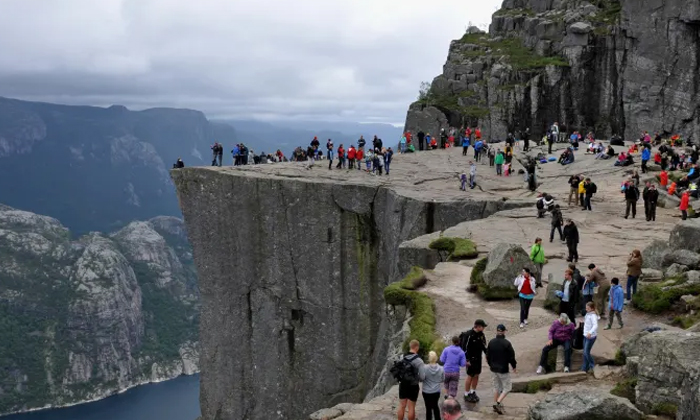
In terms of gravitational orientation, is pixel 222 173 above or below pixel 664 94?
below

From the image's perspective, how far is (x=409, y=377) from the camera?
54.1 ft

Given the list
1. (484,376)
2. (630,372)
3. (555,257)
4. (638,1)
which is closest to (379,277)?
(555,257)

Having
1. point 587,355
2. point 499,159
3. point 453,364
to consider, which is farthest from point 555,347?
point 499,159

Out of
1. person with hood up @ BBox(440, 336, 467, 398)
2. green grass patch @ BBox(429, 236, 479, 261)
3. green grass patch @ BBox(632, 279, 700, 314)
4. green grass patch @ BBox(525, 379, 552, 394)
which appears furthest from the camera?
green grass patch @ BBox(429, 236, 479, 261)

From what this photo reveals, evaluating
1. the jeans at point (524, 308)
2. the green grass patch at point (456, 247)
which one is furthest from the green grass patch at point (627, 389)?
the green grass patch at point (456, 247)

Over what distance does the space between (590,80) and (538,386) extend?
62.9 meters

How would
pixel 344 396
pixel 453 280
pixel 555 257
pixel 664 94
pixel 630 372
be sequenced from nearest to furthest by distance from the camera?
pixel 630 372 → pixel 453 280 → pixel 555 257 → pixel 344 396 → pixel 664 94

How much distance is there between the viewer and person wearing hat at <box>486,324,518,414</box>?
680 inches

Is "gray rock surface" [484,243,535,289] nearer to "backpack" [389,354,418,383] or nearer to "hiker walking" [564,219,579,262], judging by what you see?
"hiker walking" [564,219,579,262]

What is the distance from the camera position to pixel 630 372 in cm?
1736

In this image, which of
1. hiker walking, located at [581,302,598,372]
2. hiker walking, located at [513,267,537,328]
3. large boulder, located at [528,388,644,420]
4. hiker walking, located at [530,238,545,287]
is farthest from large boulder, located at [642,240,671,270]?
large boulder, located at [528,388,644,420]

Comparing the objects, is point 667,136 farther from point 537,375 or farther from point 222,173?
point 537,375

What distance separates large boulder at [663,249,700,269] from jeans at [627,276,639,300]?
258 centimetres

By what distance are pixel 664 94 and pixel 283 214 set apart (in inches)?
1783
